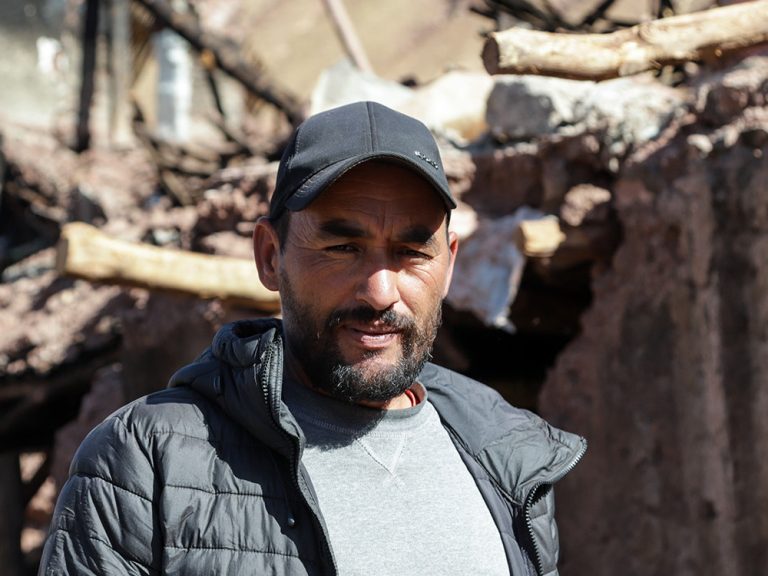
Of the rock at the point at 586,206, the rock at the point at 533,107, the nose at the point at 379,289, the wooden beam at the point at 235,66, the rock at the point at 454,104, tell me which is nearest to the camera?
the nose at the point at 379,289

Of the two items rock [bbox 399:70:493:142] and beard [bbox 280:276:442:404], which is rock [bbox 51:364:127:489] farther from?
beard [bbox 280:276:442:404]

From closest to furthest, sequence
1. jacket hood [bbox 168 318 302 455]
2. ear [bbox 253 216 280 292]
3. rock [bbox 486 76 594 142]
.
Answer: jacket hood [bbox 168 318 302 455]
ear [bbox 253 216 280 292]
rock [bbox 486 76 594 142]

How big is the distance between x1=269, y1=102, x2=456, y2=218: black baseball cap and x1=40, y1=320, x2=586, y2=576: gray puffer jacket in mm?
252

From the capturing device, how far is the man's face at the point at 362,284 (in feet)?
5.94

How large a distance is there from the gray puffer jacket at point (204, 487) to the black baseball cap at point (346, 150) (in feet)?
0.83

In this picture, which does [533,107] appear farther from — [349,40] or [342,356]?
[349,40]

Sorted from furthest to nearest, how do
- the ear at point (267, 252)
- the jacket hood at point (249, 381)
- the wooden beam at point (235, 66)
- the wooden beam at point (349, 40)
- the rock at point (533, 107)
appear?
the wooden beam at point (235, 66) → the wooden beam at point (349, 40) → the rock at point (533, 107) → the ear at point (267, 252) → the jacket hood at point (249, 381)

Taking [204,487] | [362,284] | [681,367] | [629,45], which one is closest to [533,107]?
[681,367]

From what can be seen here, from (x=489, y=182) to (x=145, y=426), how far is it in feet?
12.1

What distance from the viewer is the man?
1605 millimetres

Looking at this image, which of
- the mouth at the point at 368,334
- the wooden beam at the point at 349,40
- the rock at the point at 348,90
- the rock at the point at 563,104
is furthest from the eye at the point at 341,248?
the wooden beam at the point at 349,40

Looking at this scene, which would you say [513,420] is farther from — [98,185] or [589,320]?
[98,185]

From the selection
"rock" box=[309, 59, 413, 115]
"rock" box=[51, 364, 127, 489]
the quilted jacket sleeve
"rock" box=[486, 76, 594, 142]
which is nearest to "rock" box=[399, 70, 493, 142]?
"rock" box=[309, 59, 413, 115]

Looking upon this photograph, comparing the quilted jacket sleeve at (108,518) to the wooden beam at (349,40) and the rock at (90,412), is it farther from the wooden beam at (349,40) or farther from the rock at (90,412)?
the wooden beam at (349,40)
